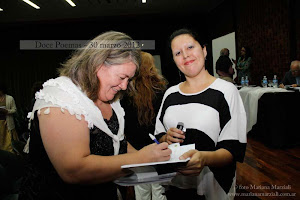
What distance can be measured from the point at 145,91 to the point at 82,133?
107cm

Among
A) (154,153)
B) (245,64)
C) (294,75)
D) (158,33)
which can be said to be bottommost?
(154,153)

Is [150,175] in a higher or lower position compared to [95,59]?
lower

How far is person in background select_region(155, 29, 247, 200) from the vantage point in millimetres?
1178

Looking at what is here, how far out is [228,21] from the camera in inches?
328

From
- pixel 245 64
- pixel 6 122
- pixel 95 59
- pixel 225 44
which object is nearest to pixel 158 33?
pixel 225 44

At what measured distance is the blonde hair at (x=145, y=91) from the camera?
1856 mm

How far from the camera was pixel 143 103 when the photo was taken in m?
1.85

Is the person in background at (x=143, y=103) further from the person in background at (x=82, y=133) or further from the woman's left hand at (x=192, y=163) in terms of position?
the woman's left hand at (x=192, y=163)

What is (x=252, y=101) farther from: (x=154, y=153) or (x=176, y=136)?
(x=154, y=153)

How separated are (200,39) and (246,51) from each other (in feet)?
19.7

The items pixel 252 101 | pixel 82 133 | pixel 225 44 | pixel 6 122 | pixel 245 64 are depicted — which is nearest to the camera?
pixel 82 133

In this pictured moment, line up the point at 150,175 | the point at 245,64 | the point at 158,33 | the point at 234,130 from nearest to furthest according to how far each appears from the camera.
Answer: the point at 150,175 → the point at 234,130 → the point at 245,64 → the point at 158,33

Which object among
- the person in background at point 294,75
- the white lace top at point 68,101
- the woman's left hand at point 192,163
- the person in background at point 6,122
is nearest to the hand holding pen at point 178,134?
the woman's left hand at point 192,163

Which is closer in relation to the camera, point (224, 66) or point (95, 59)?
point (95, 59)
